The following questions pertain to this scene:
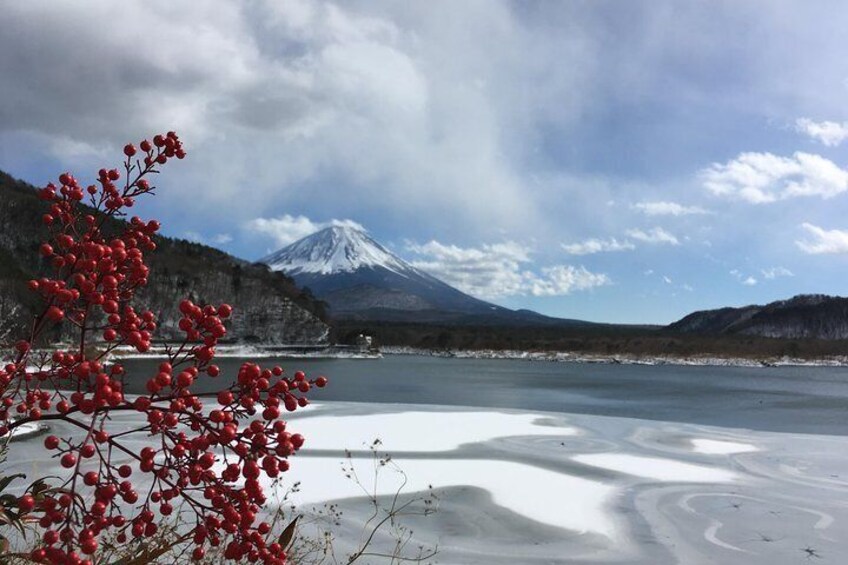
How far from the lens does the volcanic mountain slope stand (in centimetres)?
12481

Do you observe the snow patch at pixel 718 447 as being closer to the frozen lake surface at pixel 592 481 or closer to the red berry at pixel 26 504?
the frozen lake surface at pixel 592 481

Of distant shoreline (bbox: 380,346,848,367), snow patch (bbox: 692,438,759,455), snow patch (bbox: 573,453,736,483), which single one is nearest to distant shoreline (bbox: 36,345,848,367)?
distant shoreline (bbox: 380,346,848,367)

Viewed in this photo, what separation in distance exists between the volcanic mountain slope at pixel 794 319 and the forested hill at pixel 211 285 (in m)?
86.2

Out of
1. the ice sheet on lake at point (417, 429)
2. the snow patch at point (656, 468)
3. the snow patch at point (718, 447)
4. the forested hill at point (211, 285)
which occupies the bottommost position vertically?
the ice sheet on lake at point (417, 429)

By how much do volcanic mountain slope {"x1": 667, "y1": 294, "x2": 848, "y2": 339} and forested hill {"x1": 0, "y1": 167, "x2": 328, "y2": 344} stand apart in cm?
8616

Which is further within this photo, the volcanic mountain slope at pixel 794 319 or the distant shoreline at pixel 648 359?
the volcanic mountain slope at pixel 794 319

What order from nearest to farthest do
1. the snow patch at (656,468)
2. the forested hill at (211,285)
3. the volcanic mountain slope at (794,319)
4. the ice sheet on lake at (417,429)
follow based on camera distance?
the snow patch at (656,468) < the ice sheet on lake at (417,429) < the forested hill at (211,285) < the volcanic mountain slope at (794,319)

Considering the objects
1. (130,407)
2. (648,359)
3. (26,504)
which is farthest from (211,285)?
(130,407)

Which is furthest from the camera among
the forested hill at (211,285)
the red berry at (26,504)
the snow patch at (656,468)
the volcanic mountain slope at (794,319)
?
the volcanic mountain slope at (794,319)

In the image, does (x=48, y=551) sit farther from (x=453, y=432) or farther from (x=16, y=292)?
(x=16, y=292)

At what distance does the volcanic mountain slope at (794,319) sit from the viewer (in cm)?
12481

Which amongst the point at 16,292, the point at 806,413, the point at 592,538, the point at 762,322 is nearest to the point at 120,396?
the point at 592,538

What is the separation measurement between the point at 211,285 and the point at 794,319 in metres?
118

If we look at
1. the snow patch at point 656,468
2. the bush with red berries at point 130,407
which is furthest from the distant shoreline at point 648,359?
the bush with red berries at point 130,407
